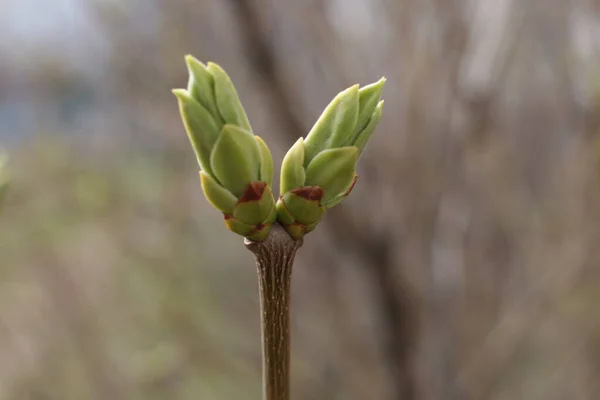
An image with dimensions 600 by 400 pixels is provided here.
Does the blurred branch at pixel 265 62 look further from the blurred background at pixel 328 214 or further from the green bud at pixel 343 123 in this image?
the green bud at pixel 343 123

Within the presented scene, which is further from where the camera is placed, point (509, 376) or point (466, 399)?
point (509, 376)

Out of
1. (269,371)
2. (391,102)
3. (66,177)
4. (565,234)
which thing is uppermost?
(66,177)

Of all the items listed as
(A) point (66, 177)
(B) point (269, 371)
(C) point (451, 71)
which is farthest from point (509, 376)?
(B) point (269, 371)

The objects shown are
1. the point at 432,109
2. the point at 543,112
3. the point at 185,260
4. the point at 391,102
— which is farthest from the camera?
the point at 185,260

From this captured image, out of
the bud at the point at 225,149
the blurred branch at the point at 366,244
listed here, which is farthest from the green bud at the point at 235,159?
the blurred branch at the point at 366,244

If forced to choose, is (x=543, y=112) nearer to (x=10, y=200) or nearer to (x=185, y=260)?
(x=185, y=260)

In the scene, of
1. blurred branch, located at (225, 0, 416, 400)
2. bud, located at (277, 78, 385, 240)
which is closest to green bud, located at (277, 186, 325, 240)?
bud, located at (277, 78, 385, 240)

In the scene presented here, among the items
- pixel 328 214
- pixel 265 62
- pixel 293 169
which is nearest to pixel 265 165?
pixel 293 169
